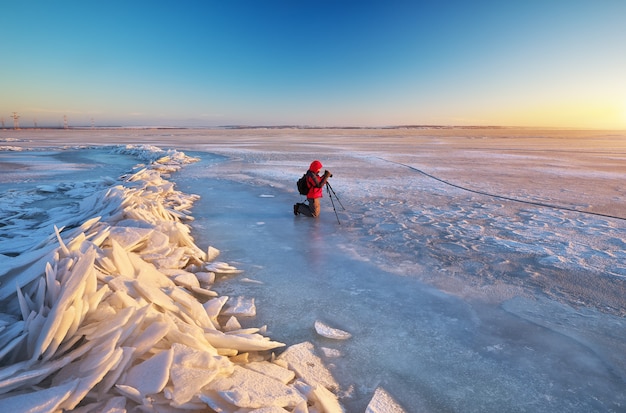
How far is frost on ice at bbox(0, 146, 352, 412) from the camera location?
5.48ft

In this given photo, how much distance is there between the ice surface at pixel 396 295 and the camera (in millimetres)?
2016

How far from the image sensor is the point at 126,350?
183 cm

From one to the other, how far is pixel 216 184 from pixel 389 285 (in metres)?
7.04

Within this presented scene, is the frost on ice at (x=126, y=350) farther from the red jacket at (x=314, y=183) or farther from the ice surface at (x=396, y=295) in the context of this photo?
the red jacket at (x=314, y=183)

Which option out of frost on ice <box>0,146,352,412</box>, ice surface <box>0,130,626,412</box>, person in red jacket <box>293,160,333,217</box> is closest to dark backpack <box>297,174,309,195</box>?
person in red jacket <box>293,160,333,217</box>

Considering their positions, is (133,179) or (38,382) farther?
(133,179)

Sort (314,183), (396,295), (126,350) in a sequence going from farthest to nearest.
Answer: (314,183)
(396,295)
(126,350)

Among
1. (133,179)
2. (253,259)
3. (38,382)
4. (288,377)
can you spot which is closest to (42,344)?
(38,382)

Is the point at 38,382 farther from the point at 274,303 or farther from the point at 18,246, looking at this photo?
the point at 18,246

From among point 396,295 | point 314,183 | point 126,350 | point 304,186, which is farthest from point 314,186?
point 126,350

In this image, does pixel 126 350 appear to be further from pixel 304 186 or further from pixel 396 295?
pixel 304 186

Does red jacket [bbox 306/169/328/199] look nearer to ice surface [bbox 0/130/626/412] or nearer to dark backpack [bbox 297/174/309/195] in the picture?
dark backpack [bbox 297/174/309/195]

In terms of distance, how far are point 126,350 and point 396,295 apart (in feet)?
7.26

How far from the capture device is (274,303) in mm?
3062
